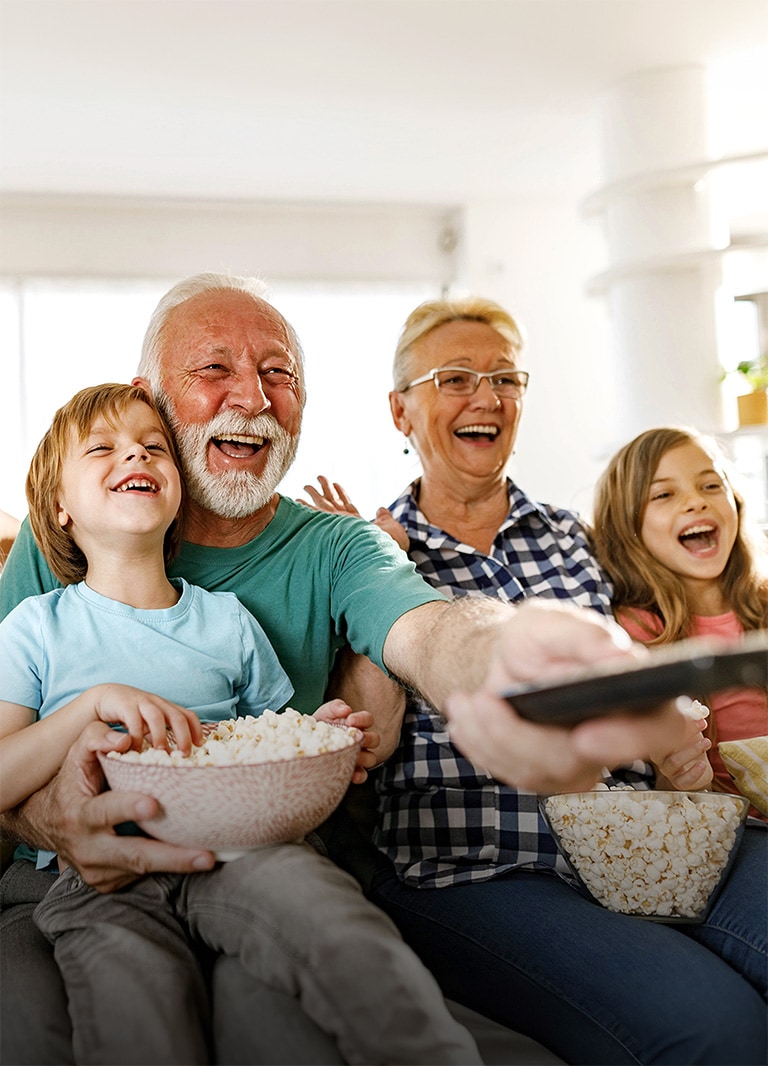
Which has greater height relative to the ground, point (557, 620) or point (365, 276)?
point (365, 276)

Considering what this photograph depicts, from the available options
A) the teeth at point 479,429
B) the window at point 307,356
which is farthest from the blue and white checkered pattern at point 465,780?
the window at point 307,356

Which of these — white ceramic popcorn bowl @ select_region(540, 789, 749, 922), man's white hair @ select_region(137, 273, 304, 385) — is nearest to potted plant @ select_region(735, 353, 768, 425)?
man's white hair @ select_region(137, 273, 304, 385)

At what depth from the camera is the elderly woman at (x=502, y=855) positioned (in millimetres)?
1271

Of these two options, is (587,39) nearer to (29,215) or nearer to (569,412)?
(569,412)

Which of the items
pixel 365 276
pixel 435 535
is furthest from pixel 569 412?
pixel 435 535

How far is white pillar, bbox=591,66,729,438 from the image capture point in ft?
14.4

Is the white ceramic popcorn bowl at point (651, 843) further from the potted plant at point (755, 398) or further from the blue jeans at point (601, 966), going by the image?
the potted plant at point (755, 398)

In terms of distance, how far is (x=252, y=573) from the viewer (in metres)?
1.62

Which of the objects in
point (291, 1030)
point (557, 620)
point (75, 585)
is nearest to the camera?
point (557, 620)

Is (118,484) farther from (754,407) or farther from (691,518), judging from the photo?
(754,407)

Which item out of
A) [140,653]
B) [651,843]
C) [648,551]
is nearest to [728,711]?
[648,551]

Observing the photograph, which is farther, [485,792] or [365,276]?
[365,276]

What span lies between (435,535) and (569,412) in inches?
179

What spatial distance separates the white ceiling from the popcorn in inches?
135
